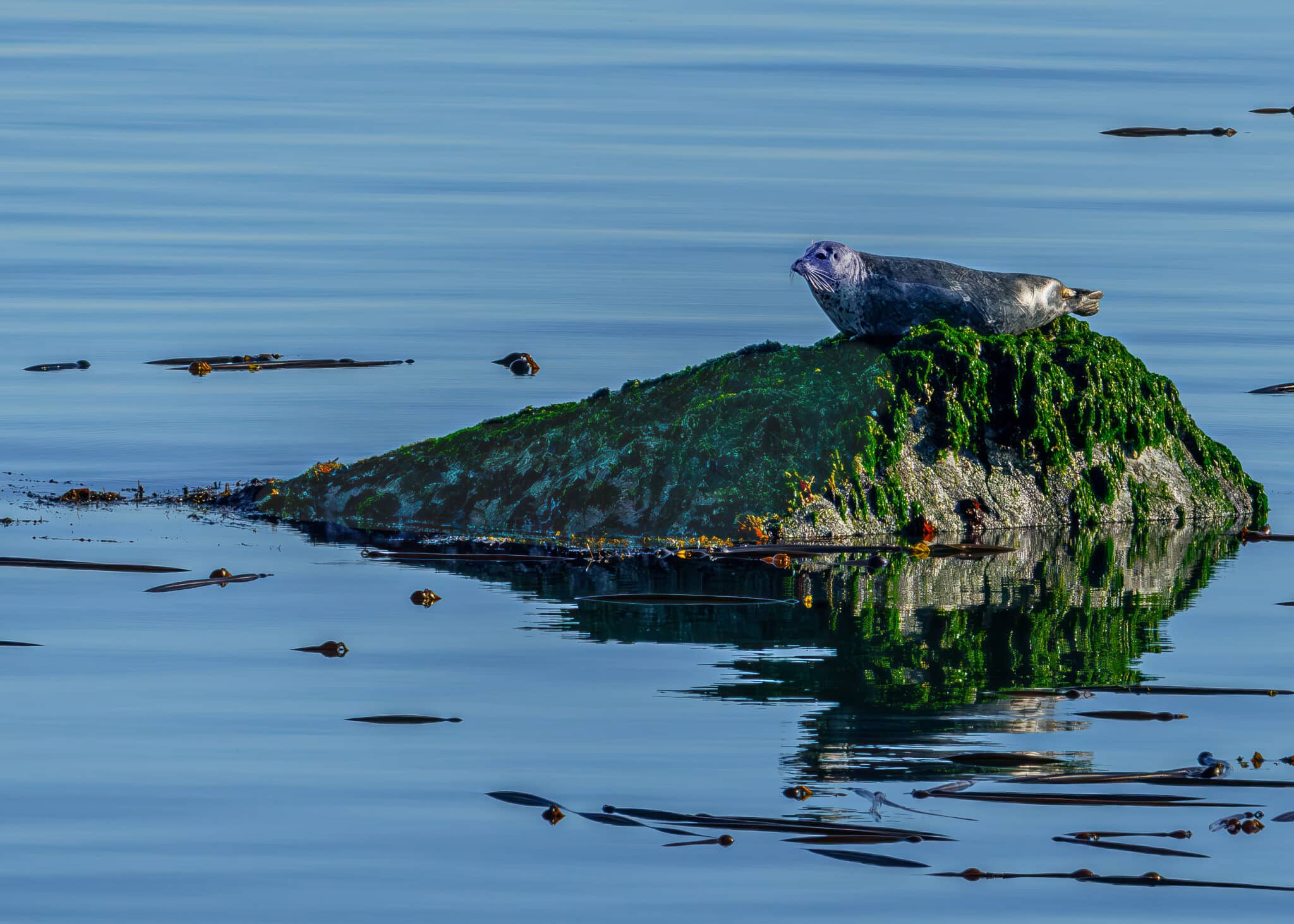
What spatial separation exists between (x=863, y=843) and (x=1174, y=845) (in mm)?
1076

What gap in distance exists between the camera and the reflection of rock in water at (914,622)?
918cm

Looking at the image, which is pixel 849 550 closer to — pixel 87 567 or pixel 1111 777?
pixel 87 567

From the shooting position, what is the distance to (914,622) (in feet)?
36.2

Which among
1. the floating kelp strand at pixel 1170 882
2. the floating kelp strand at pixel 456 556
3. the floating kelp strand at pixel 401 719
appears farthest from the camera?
the floating kelp strand at pixel 456 556

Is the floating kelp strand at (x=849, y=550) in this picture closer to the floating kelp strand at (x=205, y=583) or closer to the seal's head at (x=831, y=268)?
the seal's head at (x=831, y=268)

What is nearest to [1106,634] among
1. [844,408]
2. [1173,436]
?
[844,408]

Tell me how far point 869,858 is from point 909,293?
25.6ft

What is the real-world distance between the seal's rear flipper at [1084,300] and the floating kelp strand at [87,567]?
6.63m

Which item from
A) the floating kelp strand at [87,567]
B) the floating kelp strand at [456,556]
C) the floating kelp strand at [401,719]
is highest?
the floating kelp strand at [456,556]

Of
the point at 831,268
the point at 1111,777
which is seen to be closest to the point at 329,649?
the point at 1111,777

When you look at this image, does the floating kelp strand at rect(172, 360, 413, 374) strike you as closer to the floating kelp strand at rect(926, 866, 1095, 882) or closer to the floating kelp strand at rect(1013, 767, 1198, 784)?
the floating kelp strand at rect(1013, 767, 1198, 784)

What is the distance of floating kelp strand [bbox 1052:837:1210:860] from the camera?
7.26m

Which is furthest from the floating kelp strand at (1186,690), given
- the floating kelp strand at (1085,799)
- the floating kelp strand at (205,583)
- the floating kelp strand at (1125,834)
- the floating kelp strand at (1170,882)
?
the floating kelp strand at (205,583)

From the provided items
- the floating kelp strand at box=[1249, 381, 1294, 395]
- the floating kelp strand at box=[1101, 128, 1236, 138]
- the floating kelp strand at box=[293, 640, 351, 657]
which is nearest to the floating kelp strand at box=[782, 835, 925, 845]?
the floating kelp strand at box=[293, 640, 351, 657]
